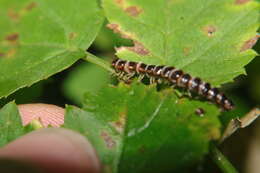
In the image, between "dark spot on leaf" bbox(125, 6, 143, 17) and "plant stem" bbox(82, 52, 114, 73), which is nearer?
"plant stem" bbox(82, 52, 114, 73)

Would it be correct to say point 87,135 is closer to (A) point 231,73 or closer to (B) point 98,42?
(A) point 231,73

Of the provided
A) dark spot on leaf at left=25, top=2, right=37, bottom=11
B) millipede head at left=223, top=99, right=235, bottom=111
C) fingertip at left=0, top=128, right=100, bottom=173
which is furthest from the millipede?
dark spot on leaf at left=25, top=2, right=37, bottom=11

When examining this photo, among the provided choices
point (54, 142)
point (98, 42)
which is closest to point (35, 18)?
point (54, 142)

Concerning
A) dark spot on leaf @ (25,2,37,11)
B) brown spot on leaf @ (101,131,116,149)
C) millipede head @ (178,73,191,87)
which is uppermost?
dark spot on leaf @ (25,2,37,11)

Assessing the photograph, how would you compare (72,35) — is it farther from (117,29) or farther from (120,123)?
(120,123)

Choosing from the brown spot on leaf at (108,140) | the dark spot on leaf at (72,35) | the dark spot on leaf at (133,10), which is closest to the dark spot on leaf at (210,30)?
the dark spot on leaf at (133,10)

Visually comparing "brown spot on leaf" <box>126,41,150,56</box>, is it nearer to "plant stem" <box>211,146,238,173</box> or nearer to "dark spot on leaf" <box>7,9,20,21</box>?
"plant stem" <box>211,146,238,173</box>

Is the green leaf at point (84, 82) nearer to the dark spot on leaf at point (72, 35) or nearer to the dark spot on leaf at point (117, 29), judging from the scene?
the dark spot on leaf at point (72, 35)
